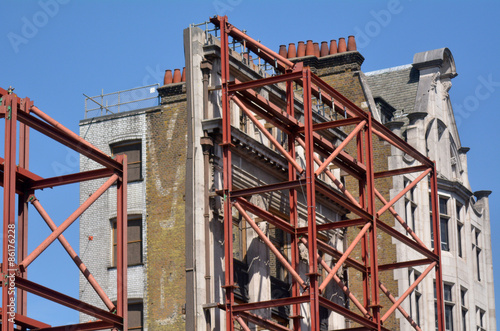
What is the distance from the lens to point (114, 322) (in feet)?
96.1

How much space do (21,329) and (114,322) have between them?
2824mm

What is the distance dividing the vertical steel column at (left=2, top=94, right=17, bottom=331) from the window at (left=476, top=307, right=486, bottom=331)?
37.0m

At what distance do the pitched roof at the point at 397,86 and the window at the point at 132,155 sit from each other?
64.2 ft

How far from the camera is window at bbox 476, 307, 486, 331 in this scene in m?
60.4

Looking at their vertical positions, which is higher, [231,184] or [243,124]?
[243,124]

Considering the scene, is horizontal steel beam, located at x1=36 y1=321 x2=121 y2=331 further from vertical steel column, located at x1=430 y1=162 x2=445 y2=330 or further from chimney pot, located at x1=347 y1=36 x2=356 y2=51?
chimney pot, located at x1=347 y1=36 x2=356 y2=51

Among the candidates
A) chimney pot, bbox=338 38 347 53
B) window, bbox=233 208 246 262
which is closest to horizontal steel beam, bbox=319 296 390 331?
window, bbox=233 208 246 262

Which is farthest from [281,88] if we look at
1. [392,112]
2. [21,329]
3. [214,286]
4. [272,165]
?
[21,329]

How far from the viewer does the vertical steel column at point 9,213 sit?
1043 inches

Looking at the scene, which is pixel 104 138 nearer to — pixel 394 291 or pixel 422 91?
pixel 394 291

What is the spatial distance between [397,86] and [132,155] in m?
21.5

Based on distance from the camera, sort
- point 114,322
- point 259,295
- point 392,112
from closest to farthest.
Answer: point 114,322 < point 259,295 < point 392,112

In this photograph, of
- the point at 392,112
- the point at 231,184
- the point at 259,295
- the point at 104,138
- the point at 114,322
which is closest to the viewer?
the point at 114,322

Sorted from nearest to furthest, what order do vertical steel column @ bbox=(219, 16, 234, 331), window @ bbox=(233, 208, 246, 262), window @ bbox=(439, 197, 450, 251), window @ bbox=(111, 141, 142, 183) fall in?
vertical steel column @ bbox=(219, 16, 234, 331), window @ bbox=(233, 208, 246, 262), window @ bbox=(111, 141, 142, 183), window @ bbox=(439, 197, 450, 251)
